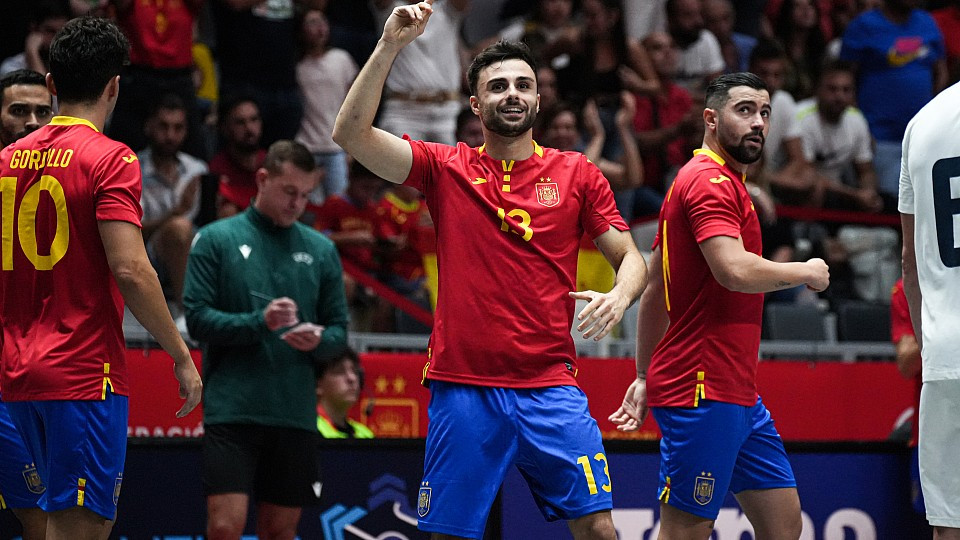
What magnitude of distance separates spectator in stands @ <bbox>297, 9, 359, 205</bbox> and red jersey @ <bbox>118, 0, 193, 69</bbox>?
1.27 m

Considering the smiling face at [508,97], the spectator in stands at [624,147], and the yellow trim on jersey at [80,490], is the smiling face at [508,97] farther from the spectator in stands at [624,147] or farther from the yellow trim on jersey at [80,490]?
the spectator in stands at [624,147]

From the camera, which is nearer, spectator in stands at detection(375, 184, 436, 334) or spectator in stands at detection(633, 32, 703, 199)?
spectator in stands at detection(375, 184, 436, 334)

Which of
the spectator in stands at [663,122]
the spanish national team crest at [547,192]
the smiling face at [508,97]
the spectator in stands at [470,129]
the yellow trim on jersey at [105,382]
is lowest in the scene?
the yellow trim on jersey at [105,382]

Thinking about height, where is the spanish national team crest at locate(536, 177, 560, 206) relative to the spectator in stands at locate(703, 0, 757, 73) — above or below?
below

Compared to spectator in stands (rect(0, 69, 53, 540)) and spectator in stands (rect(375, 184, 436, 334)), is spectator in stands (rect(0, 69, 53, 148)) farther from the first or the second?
spectator in stands (rect(375, 184, 436, 334))

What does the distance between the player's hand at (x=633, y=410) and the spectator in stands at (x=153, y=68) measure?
214 inches

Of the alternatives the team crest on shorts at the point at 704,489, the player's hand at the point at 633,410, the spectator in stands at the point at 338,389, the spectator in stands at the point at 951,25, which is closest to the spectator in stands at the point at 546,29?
the spectator in stands at the point at 951,25

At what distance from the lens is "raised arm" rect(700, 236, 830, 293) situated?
4863mm

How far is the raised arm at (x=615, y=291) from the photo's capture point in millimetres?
4484

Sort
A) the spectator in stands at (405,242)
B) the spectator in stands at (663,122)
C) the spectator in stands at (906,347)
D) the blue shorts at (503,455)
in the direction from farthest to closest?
the spectator in stands at (663,122) → the spectator in stands at (405,242) → the spectator in stands at (906,347) → the blue shorts at (503,455)

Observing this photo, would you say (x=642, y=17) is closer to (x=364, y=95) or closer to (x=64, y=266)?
(x=364, y=95)

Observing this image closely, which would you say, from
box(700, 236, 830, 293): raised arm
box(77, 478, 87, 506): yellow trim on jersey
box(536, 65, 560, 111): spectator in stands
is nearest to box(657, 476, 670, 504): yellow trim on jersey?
box(700, 236, 830, 293): raised arm

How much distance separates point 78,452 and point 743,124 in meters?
3.18

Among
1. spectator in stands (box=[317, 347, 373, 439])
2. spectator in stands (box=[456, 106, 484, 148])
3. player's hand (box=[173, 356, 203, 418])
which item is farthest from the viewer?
spectator in stands (box=[456, 106, 484, 148])
